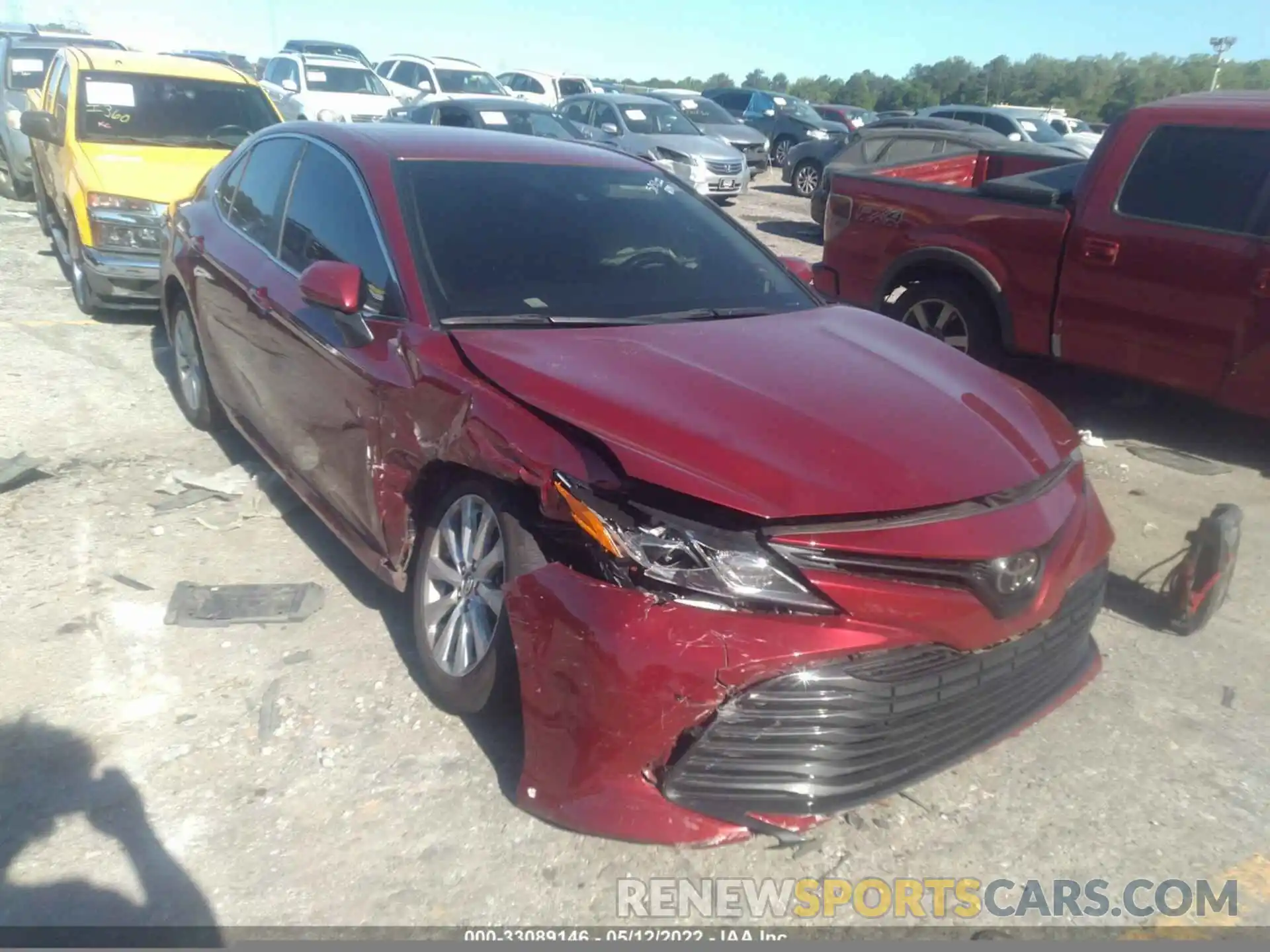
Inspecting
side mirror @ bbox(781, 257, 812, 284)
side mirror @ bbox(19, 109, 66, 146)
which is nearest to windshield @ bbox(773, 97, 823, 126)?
side mirror @ bbox(19, 109, 66, 146)

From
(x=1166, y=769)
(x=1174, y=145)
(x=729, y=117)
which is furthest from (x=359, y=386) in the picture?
(x=729, y=117)

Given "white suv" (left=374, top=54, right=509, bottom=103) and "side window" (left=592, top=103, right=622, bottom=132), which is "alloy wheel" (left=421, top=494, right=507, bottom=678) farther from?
"white suv" (left=374, top=54, right=509, bottom=103)

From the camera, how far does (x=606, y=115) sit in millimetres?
16359

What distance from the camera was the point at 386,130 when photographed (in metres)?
4.25

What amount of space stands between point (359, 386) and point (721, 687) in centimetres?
173

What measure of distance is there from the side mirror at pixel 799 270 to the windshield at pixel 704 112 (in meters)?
15.6

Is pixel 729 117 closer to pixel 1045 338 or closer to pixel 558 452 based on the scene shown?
pixel 1045 338

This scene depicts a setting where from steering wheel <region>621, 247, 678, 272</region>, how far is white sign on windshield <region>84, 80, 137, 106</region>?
20.3 ft

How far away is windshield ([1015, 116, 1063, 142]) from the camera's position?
17.2m

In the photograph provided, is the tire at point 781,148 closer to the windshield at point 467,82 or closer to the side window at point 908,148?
→ the windshield at point 467,82

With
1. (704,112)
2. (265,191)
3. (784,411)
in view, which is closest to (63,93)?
(265,191)

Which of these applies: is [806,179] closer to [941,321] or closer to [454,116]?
[454,116]

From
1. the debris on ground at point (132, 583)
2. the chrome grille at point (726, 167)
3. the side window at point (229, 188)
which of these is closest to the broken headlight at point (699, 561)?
the debris on ground at point (132, 583)

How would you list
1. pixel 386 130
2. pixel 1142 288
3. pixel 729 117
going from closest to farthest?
pixel 386 130, pixel 1142 288, pixel 729 117
